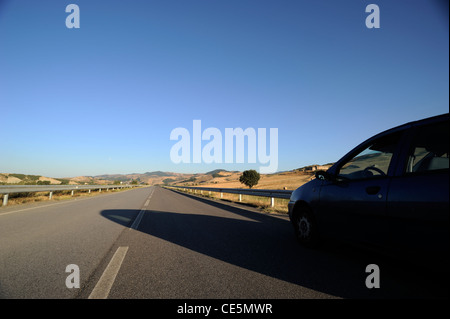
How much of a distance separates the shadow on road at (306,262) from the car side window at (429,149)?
1152 mm

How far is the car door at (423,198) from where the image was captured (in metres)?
2.26

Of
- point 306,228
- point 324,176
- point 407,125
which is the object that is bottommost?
point 306,228

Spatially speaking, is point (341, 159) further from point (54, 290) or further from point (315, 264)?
point (54, 290)

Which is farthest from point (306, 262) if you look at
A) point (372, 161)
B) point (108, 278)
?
point (108, 278)

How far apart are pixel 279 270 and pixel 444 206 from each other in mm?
1940

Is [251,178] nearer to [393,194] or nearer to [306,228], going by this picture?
[306,228]

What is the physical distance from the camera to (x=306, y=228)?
440 cm

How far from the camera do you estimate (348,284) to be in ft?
9.14

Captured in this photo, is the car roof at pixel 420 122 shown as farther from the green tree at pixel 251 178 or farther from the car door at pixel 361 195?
the green tree at pixel 251 178

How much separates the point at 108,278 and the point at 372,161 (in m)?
3.89

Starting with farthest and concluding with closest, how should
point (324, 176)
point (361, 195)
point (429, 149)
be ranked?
point (324, 176)
point (361, 195)
point (429, 149)

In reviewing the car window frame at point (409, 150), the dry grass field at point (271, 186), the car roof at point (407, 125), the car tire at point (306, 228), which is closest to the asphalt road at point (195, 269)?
the car tire at point (306, 228)

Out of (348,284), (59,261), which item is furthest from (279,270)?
(59,261)

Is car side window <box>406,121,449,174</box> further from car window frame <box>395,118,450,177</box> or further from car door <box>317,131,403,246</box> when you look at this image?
car door <box>317,131,403,246</box>
